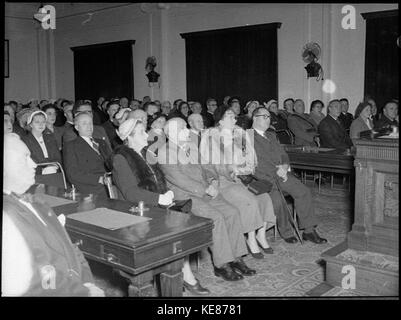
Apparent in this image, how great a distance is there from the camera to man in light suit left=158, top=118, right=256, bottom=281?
12.0ft

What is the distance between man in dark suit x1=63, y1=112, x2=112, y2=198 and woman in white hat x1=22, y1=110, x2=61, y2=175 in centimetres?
70

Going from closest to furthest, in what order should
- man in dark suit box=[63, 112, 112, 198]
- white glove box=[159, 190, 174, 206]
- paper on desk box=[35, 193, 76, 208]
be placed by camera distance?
paper on desk box=[35, 193, 76, 208], white glove box=[159, 190, 174, 206], man in dark suit box=[63, 112, 112, 198]

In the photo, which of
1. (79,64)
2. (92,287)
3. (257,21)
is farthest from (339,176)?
(79,64)

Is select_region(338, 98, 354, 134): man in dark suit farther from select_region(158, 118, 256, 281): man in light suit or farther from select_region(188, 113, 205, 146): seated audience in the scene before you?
select_region(158, 118, 256, 281): man in light suit

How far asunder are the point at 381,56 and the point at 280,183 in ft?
16.0

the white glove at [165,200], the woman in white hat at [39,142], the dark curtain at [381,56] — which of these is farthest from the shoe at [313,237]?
the dark curtain at [381,56]

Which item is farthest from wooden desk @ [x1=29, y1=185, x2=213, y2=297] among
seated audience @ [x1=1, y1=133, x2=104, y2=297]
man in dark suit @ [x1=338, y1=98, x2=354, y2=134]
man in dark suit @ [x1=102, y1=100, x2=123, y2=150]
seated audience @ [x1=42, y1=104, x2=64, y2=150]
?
man in dark suit @ [x1=338, y1=98, x2=354, y2=134]

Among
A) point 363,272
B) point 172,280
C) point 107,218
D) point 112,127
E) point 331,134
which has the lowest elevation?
point 363,272

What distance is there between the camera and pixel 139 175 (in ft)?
11.9

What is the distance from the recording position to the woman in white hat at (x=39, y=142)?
490 centimetres

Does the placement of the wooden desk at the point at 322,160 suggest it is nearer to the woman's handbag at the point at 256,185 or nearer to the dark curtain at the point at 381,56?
the woman's handbag at the point at 256,185

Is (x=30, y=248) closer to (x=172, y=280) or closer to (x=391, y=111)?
(x=172, y=280)

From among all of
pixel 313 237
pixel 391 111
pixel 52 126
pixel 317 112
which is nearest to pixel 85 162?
pixel 52 126
